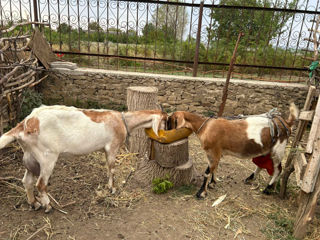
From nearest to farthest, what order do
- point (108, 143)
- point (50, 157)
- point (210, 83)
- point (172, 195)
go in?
point (50, 157), point (108, 143), point (172, 195), point (210, 83)

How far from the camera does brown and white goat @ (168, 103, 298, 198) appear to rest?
375 centimetres

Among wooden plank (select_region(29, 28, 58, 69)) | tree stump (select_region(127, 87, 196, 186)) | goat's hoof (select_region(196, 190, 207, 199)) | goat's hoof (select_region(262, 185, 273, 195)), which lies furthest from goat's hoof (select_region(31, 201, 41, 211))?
wooden plank (select_region(29, 28, 58, 69))

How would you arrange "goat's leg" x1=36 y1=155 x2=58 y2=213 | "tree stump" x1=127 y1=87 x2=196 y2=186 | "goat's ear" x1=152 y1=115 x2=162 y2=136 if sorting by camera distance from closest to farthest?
1. "goat's leg" x1=36 y1=155 x2=58 y2=213
2. "goat's ear" x1=152 y1=115 x2=162 y2=136
3. "tree stump" x1=127 y1=87 x2=196 y2=186

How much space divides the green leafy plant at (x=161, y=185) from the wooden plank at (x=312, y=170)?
1986 millimetres

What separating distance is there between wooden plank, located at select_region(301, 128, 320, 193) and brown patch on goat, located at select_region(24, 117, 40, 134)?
11.1 feet

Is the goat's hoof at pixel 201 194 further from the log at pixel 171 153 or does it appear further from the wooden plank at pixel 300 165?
the wooden plank at pixel 300 165

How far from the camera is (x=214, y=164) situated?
3885 millimetres

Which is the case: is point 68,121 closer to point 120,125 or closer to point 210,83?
point 120,125

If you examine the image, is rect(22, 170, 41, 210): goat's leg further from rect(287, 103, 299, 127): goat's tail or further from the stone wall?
the stone wall

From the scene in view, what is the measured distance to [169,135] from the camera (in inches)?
150

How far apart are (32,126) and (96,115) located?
34.7 inches

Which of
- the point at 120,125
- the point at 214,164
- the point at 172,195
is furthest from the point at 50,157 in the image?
the point at 214,164

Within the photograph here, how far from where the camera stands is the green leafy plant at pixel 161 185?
4020 millimetres

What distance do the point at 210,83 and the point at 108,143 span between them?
15.2ft
